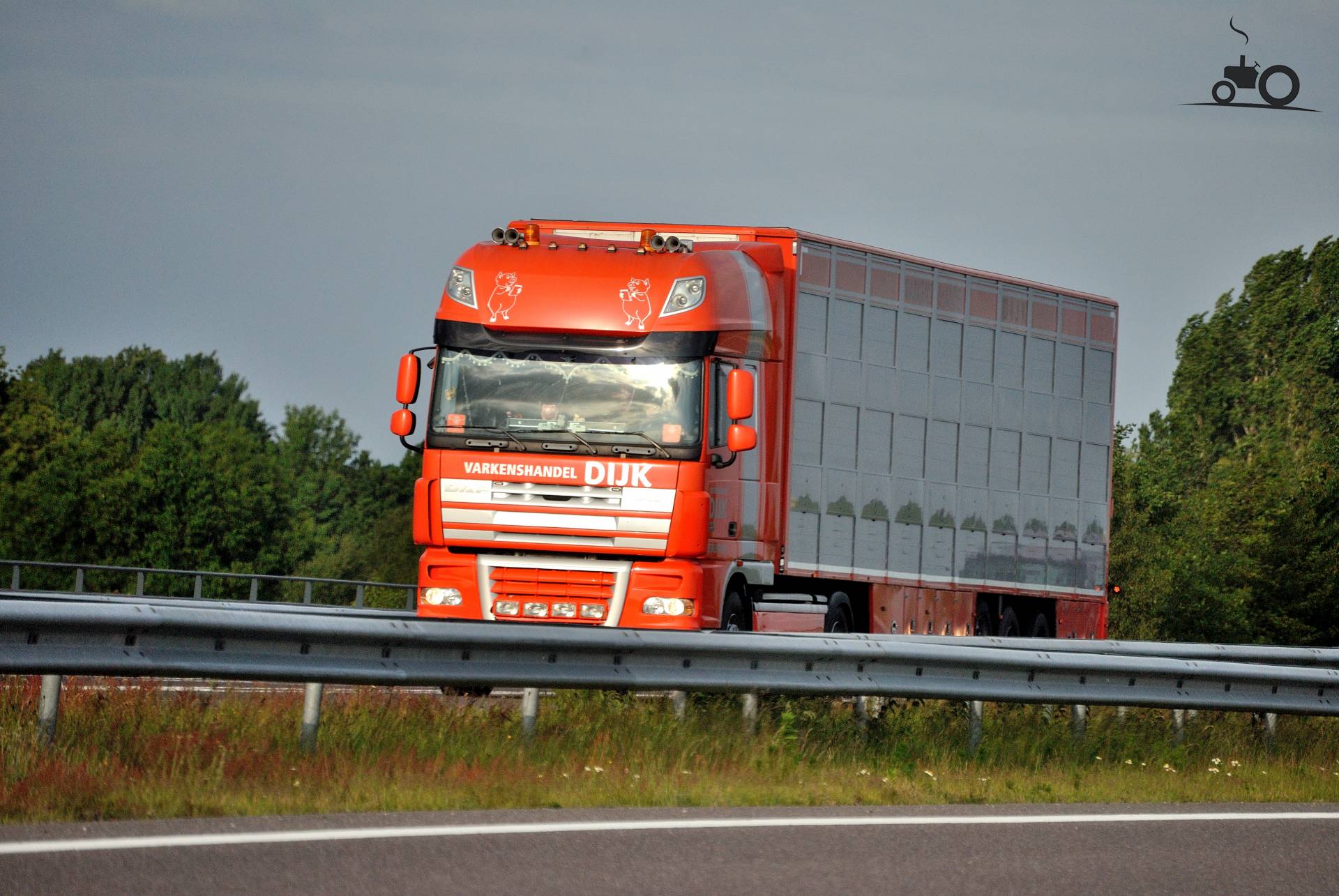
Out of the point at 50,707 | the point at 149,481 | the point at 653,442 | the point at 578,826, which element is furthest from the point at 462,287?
the point at 149,481

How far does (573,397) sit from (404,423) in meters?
1.41

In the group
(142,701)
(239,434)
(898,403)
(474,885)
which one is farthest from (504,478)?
(239,434)

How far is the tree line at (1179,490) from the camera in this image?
78188mm

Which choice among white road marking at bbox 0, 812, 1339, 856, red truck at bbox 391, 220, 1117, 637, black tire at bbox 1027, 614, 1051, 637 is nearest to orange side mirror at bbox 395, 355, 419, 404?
red truck at bbox 391, 220, 1117, 637

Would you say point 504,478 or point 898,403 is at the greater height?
point 898,403

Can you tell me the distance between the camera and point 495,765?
10406mm

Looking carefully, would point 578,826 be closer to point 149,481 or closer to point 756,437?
point 756,437

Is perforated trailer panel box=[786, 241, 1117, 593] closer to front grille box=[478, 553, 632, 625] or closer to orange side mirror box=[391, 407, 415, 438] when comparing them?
front grille box=[478, 553, 632, 625]

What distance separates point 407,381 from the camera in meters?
15.8

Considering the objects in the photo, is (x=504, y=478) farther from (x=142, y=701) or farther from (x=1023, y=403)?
(x=1023, y=403)

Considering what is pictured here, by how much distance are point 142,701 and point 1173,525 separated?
9510cm

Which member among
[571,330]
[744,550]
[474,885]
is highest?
[571,330]

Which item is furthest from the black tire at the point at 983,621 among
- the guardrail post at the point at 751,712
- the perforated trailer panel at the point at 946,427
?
the guardrail post at the point at 751,712

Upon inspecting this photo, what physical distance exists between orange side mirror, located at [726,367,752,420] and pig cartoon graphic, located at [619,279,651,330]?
83 centimetres
